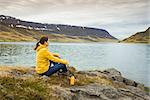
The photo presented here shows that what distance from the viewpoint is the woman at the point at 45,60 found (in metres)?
9.35

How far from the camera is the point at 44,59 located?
9.46 meters

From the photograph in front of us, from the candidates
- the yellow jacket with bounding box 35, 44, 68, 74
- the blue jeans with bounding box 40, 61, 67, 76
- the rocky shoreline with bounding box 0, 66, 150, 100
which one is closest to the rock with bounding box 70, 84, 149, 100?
the rocky shoreline with bounding box 0, 66, 150, 100

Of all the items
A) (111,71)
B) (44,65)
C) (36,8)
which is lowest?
(111,71)

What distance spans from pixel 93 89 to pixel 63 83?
38.2 inches

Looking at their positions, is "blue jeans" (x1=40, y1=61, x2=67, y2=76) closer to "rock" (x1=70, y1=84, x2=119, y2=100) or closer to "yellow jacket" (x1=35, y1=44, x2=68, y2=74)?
"yellow jacket" (x1=35, y1=44, x2=68, y2=74)

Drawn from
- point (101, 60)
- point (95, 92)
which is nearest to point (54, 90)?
point (95, 92)

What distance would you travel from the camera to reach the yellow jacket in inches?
367

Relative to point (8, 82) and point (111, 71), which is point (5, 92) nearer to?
point (8, 82)

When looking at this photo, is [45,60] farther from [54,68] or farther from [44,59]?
[54,68]

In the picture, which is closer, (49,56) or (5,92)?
(5,92)

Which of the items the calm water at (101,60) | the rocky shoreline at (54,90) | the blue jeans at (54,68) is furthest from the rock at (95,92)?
the calm water at (101,60)

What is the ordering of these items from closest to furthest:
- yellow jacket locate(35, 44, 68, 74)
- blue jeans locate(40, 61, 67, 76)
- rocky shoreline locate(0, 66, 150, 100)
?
rocky shoreline locate(0, 66, 150, 100), yellow jacket locate(35, 44, 68, 74), blue jeans locate(40, 61, 67, 76)

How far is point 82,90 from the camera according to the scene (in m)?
8.59

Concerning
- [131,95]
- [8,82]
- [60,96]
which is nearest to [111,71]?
[131,95]
